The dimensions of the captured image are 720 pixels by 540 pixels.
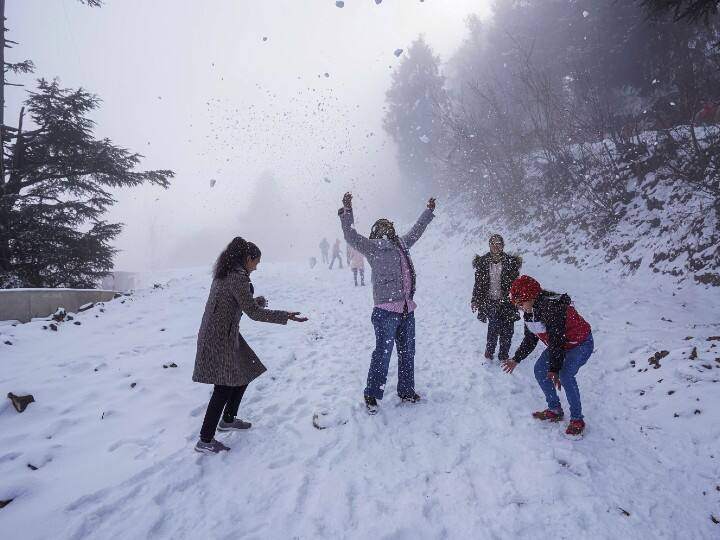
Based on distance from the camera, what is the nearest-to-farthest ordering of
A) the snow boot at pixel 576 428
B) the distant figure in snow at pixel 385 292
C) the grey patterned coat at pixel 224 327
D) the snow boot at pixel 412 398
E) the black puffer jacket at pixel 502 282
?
the grey patterned coat at pixel 224 327 < the snow boot at pixel 576 428 < the distant figure in snow at pixel 385 292 < the snow boot at pixel 412 398 < the black puffer jacket at pixel 502 282

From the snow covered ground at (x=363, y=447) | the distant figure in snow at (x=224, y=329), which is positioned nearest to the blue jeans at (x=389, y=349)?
the snow covered ground at (x=363, y=447)

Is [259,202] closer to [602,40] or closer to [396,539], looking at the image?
[602,40]

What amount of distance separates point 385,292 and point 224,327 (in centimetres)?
182

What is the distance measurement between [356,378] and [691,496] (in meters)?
3.77

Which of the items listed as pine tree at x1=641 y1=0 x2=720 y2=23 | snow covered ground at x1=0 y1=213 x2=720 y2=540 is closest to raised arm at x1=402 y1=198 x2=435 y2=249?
snow covered ground at x1=0 y1=213 x2=720 y2=540

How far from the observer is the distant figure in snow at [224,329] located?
342 centimetres

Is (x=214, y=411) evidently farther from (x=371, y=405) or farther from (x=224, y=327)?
(x=371, y=405)

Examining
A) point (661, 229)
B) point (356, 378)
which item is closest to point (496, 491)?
point (356, 378)

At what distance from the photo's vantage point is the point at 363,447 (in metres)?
3.71

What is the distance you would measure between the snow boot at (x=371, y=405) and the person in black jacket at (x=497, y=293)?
2.31m

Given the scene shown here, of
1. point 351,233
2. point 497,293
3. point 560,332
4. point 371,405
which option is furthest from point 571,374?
point 351,233

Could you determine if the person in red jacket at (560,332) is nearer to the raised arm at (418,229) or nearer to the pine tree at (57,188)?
the raised arm at (418,229)

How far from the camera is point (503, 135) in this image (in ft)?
56.2

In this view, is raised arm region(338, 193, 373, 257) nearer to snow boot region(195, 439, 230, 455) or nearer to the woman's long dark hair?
the woman's long dark hair
